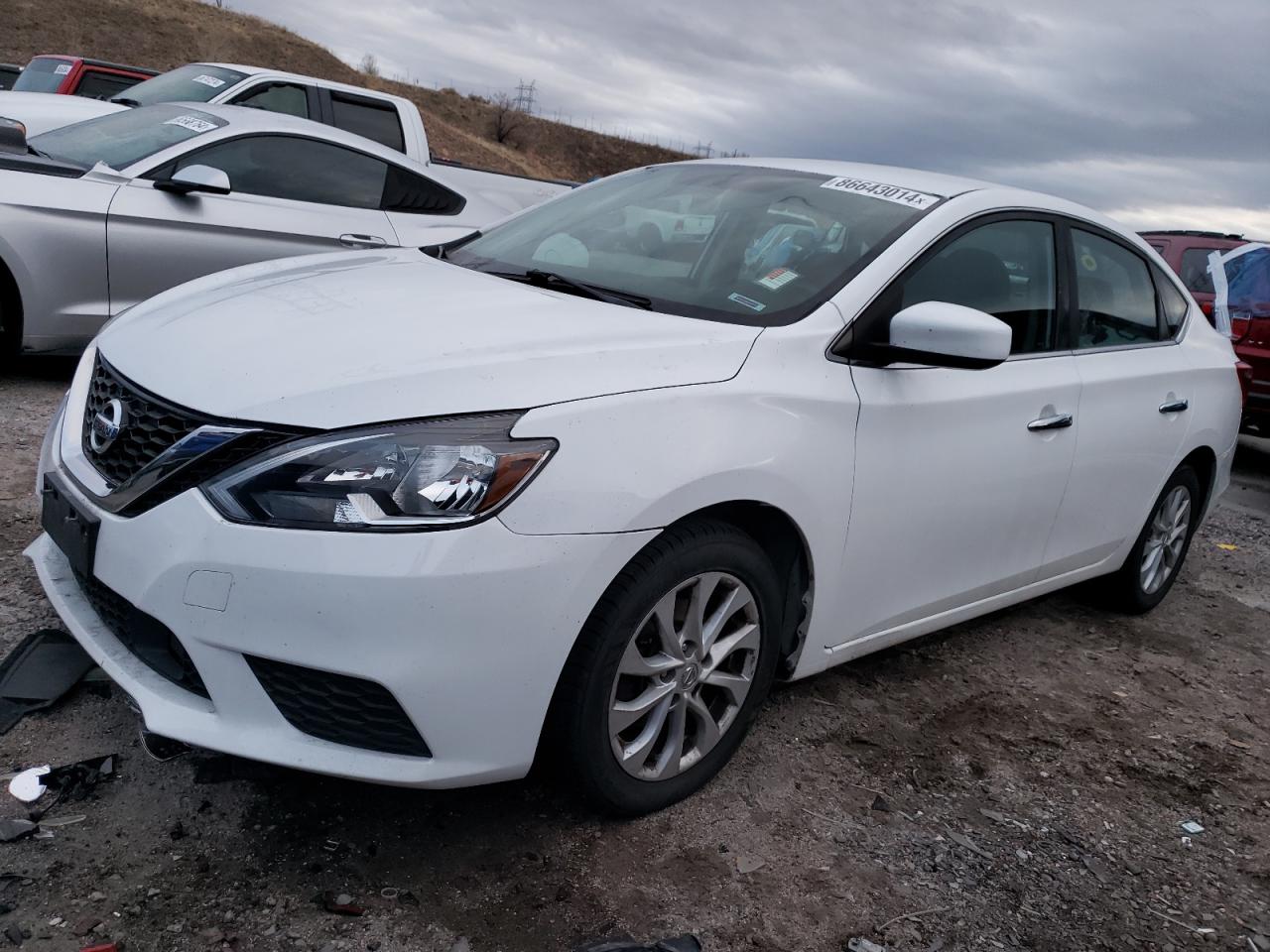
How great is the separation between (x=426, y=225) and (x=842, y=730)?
469 cm

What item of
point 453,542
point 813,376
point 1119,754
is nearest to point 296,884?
point 453,542

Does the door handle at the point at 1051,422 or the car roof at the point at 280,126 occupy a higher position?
the car roof at the point at 280,126

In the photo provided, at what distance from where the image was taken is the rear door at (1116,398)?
380 centimetres

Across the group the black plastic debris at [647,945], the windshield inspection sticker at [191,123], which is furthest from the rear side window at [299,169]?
the black plastic debris at [647,945]

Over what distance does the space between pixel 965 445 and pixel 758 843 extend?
1.29 m

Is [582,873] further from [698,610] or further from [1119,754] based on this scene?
[1119,754]

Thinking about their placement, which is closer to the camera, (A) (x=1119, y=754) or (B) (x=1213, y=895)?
(B) (x=1213, y=895)

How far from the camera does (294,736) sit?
7.23 feet

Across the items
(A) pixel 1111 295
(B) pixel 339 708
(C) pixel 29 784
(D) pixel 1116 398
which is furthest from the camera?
(A) pixel 1111 295

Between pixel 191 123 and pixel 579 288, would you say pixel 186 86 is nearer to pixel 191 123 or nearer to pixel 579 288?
pixel 191 123

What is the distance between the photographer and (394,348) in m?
2.40

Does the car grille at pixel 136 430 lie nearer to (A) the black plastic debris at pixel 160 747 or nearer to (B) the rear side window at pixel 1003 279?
(A) the black plastic debris at pixel 160 747

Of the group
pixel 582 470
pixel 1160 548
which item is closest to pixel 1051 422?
pixel 1160 548

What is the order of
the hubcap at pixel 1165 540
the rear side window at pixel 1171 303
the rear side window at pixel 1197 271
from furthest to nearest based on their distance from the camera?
the rear side window at pixel 1197 271, the hubcap at pixel 1165 540, the rear side window at pixel 1171 303
